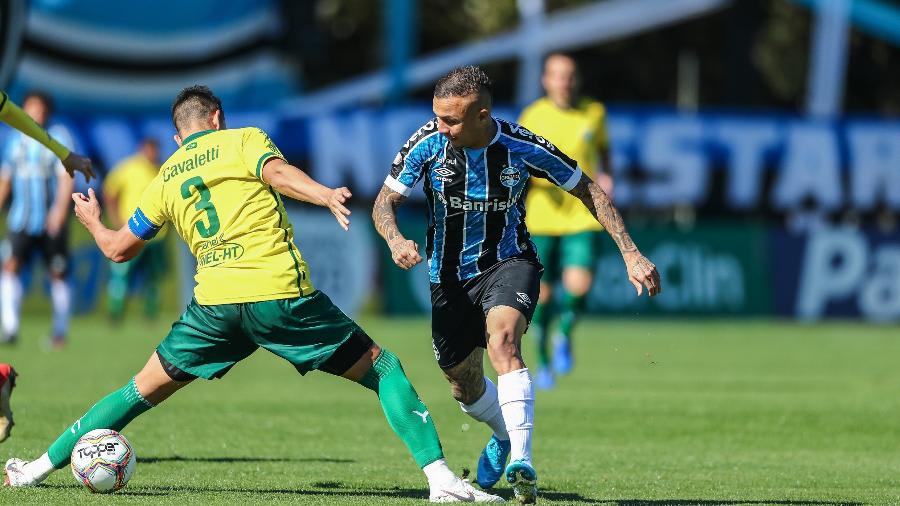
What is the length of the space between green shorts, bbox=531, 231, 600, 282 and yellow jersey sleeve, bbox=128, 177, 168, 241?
625cm

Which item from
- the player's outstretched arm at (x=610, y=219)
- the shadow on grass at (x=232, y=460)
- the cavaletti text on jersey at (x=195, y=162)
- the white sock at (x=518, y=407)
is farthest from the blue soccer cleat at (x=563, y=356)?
the cavaletti text on jersey at (x=195, y=162)

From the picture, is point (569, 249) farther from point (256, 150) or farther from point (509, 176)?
point (256, 150)

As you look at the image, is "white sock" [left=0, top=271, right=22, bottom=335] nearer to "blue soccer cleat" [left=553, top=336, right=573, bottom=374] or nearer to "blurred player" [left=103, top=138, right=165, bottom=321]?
"blurred player" [left=103, top=138, right=165, bottom=321]

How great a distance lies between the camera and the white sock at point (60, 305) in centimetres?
1741

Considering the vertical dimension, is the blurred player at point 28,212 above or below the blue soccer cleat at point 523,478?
above

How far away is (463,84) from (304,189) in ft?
3.54

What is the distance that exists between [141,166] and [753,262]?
9876 mm

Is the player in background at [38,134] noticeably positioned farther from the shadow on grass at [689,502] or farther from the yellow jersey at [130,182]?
the yellow jersey at [130,182]

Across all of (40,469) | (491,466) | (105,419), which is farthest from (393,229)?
(40,469)

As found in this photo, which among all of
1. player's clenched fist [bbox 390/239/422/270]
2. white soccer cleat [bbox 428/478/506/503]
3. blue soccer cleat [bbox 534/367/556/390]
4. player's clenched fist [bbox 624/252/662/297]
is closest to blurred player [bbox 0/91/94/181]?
player's clenched fist [bbox 390/239/422/270]

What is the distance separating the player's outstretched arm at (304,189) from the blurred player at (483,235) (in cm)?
58

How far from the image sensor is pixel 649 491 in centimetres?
805

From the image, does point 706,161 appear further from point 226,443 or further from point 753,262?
point 226,443

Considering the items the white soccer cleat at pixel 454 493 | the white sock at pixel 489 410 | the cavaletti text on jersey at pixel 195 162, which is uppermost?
the cavaletti text on jersey at pixel 195 162
